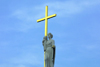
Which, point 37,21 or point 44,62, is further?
point 37,21

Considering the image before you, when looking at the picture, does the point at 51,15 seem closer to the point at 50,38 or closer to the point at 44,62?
the point at 50,38

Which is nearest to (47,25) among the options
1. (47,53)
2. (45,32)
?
(45,32)

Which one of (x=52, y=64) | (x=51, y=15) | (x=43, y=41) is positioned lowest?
(x=52, y=64)

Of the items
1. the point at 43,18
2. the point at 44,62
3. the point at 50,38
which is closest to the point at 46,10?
the point at 43,18

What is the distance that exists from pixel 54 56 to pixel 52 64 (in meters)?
0.61

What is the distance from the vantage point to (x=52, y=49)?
78.6 feet

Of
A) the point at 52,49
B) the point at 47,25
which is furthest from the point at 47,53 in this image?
the point at 47,25

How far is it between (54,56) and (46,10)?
148 inches

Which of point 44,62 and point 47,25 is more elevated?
point 47,25

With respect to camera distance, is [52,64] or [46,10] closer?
[52,64]

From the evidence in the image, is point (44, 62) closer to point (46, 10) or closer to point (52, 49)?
point (52, 49)

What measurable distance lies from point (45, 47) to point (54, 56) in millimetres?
983

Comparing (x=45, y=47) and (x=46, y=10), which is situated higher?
(x=46, y=10)

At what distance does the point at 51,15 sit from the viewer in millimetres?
24828
